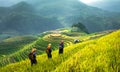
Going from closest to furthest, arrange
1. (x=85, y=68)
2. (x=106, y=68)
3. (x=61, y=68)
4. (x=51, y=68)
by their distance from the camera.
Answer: (x=106, y=68) → (x=85, y=68) → (x=61, y=68) → (x=51, y=68)

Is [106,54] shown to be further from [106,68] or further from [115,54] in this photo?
[106,68]

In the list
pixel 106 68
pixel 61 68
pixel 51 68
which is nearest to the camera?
pixel 106 68

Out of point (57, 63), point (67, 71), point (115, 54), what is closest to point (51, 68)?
point (57, 63)

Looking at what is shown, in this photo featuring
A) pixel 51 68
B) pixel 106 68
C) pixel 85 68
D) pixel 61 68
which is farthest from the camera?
pixel 51 68

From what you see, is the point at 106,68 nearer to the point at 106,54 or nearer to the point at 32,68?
the point at 106,54

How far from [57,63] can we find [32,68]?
11.7 feet

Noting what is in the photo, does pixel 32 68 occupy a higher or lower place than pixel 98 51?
lower

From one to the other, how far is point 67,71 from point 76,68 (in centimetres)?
116

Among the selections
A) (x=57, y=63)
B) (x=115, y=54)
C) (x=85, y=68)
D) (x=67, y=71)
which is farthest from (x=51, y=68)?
(x=115, y=54)

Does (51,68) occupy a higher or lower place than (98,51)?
lower

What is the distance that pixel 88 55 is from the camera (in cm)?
3086

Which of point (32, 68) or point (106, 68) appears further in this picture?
point (32, 68)

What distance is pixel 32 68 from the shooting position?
33.2 metres

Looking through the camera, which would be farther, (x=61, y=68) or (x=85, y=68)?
(x=61, y=68)
